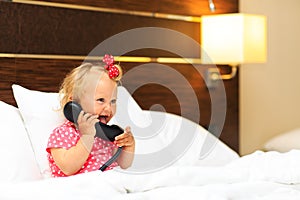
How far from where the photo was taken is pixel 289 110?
12.5 feet

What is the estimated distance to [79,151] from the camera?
1.94 meters

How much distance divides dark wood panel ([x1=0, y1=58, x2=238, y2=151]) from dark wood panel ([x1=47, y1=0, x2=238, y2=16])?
0.28 metres

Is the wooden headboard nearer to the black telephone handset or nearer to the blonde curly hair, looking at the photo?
the blonde curly hair

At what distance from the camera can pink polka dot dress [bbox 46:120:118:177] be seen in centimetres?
198

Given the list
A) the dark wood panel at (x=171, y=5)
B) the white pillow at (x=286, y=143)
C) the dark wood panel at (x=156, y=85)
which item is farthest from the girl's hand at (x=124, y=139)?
the white pillow at (x=286, y=143)

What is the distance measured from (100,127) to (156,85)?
3.28 ft

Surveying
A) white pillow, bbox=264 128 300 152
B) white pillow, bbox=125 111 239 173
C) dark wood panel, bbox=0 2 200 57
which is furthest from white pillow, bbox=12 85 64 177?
white pillow, bbox=264 128 300 152

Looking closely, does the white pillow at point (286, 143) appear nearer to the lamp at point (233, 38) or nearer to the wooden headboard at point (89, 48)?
the wooden headboard at point (89, 48)

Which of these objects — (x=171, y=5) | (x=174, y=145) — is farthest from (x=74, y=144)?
(x=171, y=5)

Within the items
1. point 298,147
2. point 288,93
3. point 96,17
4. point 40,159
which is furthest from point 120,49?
point 288,93

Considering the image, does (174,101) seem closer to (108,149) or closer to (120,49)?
(120,49)

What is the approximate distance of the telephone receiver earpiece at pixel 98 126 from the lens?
196 cm

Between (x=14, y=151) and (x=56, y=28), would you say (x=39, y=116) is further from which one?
(x=56, y=28)

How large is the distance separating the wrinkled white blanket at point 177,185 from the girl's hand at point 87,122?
0.95ft
